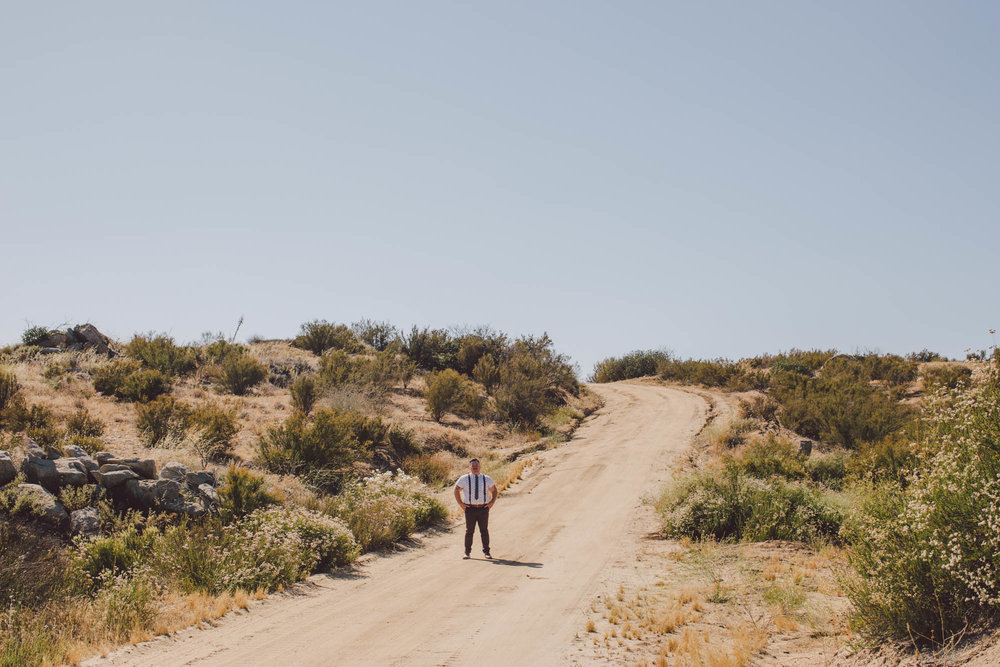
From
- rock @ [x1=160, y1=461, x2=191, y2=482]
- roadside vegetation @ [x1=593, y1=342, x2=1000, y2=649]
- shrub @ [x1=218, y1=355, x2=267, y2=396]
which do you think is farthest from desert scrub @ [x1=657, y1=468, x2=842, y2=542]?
shrub @ [x1=218, y1=355, x2=267, y2=396]

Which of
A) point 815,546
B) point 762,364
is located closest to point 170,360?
point 815,546

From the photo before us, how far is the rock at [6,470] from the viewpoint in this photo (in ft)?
34.1

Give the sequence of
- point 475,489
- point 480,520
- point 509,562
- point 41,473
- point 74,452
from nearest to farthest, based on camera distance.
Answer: point 41,473 < point 74,452 < point 509,562 < point 480,520 < point 475,489

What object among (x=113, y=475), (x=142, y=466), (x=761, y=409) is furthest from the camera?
(x=761, y=409)

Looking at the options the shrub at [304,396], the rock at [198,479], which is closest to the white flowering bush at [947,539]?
the rock at [198,479]

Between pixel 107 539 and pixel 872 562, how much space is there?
10559mm

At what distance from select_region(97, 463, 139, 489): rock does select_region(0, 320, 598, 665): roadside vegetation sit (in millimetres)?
160

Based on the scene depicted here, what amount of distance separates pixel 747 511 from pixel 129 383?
713 inches

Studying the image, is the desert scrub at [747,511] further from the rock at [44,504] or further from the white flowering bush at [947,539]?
the rock at [44,504]

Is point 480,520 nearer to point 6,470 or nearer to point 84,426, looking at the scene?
point 6,470

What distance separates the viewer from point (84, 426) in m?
14.9

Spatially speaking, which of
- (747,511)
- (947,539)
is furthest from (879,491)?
(747,511)

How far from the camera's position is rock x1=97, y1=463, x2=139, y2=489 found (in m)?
11.5

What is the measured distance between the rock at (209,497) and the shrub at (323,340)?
2397 centimetres
